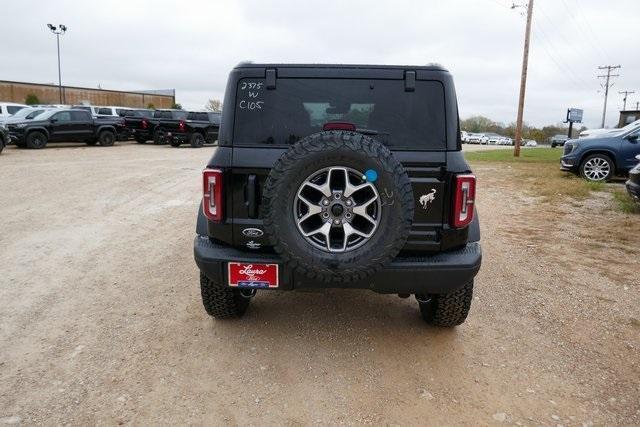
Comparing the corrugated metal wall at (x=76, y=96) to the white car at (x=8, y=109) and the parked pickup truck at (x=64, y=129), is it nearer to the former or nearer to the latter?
the white car at (x=8, y=109)

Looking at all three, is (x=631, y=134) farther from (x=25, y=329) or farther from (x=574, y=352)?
(x=25, y=329)

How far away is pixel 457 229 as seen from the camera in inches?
122

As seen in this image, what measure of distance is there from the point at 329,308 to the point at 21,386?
2265 mm

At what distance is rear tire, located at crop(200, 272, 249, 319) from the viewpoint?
3.56 metres

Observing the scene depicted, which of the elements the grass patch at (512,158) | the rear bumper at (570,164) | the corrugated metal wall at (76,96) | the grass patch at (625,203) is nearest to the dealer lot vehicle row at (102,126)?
the grass patch at (512,158)

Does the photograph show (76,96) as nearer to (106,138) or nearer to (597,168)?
(106,138)

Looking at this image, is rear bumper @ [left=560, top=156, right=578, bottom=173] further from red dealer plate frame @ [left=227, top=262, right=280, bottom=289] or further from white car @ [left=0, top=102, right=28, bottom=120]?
white car @ [left=0, top=102, right=28, bottom=120]

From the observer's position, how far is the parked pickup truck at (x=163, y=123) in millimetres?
22016

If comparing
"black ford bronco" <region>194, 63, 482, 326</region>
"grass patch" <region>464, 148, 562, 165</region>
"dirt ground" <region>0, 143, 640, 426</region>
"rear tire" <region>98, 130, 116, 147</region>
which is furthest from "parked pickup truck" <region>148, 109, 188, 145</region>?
"black ford bronco" <region>194, 63, 482, 326</region>

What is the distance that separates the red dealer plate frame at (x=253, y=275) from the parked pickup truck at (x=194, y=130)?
20.1 meters

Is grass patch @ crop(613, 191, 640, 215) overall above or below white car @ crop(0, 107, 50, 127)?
below

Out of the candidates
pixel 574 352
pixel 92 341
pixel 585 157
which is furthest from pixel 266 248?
pixel 585 157

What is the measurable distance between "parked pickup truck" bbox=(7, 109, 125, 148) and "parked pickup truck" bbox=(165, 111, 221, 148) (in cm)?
254

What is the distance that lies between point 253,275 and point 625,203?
835cm
